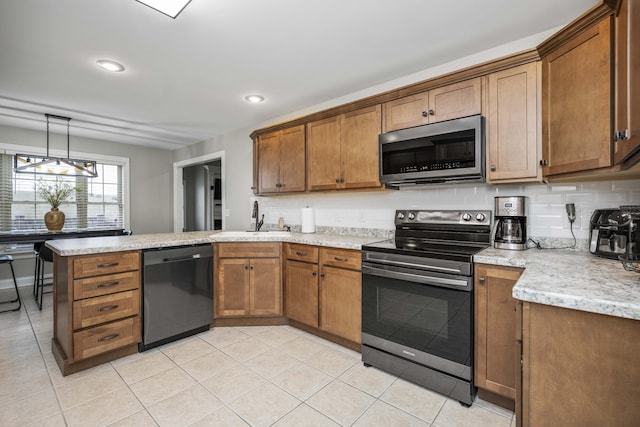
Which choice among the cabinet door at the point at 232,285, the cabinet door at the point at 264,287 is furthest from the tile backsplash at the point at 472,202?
the cabinet door at the point at 232,285

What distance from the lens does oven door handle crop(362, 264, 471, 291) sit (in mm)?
1851

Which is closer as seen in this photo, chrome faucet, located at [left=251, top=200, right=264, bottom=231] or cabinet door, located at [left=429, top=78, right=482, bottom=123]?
cabinet door, located at [left=429, top=78, right=482, bottom=123]

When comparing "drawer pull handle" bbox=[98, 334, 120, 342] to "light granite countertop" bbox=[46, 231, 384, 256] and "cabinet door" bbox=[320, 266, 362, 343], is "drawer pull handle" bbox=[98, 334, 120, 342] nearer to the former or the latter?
"light granite countertop" bbox=[46, 231, 384, 256]

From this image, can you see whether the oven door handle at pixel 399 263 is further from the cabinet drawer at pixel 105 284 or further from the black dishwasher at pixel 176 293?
the cabinet drawer at pixel 105 284

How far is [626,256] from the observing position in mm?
1562

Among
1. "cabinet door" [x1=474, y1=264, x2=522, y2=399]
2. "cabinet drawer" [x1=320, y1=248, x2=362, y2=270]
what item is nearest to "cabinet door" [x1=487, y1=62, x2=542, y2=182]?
"cabinet door" [x1=474, y1=264, x2=522, y2=399]

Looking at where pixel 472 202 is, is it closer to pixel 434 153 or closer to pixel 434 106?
pixel 434 153

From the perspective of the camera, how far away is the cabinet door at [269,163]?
352 cm

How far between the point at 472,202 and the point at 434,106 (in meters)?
0.81

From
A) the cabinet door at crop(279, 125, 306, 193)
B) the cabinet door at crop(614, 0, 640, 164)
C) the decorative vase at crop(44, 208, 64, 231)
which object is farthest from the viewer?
the decorative vase at crop(44, 208, 64, 231)

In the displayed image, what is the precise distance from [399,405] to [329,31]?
2.49 m

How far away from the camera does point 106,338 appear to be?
90.9 inches

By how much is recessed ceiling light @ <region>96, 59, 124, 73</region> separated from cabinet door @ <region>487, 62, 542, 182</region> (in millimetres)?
2946

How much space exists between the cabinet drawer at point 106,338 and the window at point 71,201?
3.67 metres
